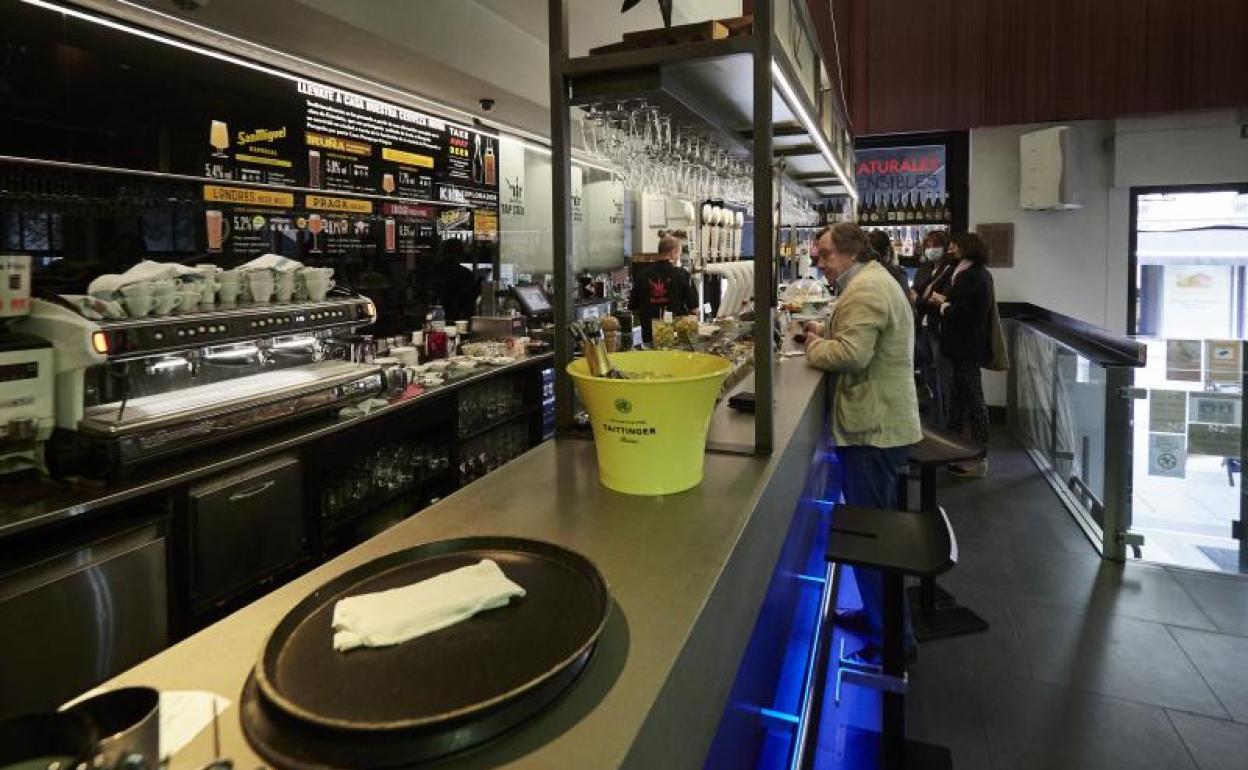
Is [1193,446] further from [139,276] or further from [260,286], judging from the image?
[139,276]

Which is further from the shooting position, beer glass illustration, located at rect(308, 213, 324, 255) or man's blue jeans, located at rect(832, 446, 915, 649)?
beer glass illustration, located at rect(308, 213, 324, 255)

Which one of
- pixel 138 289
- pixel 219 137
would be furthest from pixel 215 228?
pixel 138 289

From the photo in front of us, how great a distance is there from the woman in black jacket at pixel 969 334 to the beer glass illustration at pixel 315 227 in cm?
452

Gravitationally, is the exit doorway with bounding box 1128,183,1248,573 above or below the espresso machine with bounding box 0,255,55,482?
below

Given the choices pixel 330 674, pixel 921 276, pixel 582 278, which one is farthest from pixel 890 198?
pixel 330 674

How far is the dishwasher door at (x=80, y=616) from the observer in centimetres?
200

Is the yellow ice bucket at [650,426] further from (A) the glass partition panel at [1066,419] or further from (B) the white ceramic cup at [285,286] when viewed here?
(A) the glass partition panel at [1066,419]

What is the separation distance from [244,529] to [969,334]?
17.0 ft

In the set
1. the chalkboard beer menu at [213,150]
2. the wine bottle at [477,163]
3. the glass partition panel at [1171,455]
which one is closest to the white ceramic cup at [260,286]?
the chalkboard beer menu at [213,150]

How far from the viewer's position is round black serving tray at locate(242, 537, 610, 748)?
75 cm

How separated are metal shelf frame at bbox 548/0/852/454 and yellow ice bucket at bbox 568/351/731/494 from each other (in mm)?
348

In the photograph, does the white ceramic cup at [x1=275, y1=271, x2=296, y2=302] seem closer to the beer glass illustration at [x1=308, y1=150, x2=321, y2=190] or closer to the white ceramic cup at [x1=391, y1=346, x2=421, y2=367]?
the white ceramic cup at [x1=391, y1=346, x2=421, y2=367]

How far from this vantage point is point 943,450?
336 centimetres

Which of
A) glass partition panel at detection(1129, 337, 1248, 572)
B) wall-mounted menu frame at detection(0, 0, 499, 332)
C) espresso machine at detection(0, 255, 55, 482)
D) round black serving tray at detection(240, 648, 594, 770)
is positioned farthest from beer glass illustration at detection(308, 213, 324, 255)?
glass partition panel at detection(1129, 337, 1248, 572)
